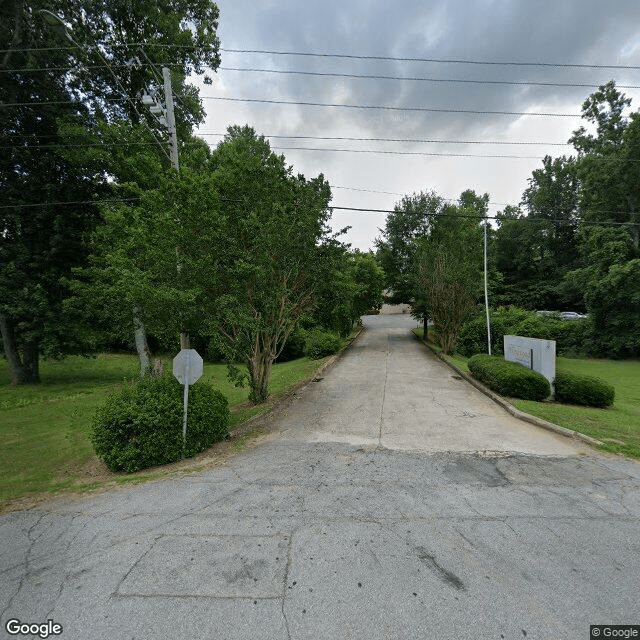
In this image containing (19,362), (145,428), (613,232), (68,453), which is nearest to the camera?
(145,428)

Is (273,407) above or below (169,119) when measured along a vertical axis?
below

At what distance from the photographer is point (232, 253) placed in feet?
26.4

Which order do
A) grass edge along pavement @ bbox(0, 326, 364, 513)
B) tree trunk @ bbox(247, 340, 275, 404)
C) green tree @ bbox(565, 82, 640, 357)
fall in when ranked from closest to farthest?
grass edge along pavement @ bbox(0, 326, 364, 513), tree trunk @ bbox(247, 340, 275, 404), green tree @ bbox(565, 82, 640, 357)

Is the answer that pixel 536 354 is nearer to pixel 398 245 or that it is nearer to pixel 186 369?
pixel 186 369

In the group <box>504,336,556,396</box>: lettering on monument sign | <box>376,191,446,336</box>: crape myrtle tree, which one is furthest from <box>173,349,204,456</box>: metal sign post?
<box>376,191,446,336</box>: crape myrtle tree

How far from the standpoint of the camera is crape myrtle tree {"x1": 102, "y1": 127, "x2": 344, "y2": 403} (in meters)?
7.24

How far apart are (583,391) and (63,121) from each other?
19186 millimetres

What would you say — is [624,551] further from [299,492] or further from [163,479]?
[163,479]

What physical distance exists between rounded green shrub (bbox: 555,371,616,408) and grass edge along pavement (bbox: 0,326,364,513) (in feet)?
25.5

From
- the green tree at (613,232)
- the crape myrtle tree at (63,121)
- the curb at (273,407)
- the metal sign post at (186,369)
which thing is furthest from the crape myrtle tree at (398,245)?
the metal sign post at (186,369)

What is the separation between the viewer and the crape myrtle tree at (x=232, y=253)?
23.7ft

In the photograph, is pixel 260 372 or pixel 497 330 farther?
pixel 497 330

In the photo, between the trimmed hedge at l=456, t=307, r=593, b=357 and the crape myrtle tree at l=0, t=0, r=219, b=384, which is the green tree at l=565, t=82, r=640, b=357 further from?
the crape myrtle tree at l=0, t=0, r=219, b=384

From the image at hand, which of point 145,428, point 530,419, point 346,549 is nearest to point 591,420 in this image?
point 530,419
